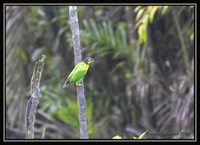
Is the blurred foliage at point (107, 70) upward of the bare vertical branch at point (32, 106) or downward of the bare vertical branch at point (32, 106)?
upward

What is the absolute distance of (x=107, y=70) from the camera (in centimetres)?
718

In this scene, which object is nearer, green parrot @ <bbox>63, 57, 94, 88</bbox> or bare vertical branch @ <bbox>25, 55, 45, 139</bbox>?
bare vertical branch @ <bbox>25, 55, 45, 139</bbox>

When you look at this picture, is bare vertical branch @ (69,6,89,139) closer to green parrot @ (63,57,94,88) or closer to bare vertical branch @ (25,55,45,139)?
green parrot @ (63,57,94,88)

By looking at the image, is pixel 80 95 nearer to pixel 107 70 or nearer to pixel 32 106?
pixel 32 106

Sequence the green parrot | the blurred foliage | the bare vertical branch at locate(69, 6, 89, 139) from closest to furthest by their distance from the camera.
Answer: the bare vertical branch at locate(69, 6, 89, 139) → the green parrot → the blurred foliage

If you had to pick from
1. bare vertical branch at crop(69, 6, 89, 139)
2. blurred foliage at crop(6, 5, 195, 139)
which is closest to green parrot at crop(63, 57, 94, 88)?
bare vertical branch at crop(69, 6, 89, 139)

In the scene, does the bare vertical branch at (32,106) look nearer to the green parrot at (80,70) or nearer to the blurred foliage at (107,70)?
the green parrot at (80,70)

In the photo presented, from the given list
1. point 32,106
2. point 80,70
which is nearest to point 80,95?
point 80,70

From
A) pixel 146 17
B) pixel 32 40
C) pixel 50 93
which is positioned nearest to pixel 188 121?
pixel 146 17

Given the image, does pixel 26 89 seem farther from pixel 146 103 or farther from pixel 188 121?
pixel 188 121

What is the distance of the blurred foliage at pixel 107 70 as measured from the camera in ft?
20.9

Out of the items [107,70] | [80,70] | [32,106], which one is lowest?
[32,106]

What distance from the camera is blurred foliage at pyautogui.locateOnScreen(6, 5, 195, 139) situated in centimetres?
636

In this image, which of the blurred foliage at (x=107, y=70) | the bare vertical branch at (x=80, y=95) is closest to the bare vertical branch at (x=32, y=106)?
the bare vertical branch at (x=80, y=95)
